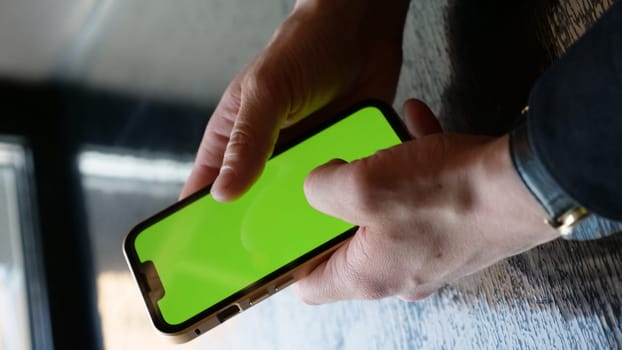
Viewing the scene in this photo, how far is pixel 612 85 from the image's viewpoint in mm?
→ 233

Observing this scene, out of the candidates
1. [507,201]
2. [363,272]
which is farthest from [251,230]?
[507,201]

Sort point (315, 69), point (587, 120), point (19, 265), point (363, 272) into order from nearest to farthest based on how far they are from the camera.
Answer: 1. point (587, 120)
2. point (363, 272)
3. point (315, 69)
4. point (19, 265)

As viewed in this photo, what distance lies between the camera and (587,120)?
9.5 inches


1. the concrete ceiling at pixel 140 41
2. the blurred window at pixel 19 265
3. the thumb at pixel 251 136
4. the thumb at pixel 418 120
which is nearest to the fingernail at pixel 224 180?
the thumb at pixel 251 136

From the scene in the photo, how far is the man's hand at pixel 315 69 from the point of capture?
452 mm

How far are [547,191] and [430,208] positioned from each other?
63 millimetres

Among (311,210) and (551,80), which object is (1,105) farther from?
(551,80)

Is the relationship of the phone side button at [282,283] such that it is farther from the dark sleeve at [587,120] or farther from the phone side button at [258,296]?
the dark sleeve at [587,120]

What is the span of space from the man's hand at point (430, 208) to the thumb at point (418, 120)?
10 centimetres

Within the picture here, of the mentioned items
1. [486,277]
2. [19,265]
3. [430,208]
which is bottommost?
[19,265]

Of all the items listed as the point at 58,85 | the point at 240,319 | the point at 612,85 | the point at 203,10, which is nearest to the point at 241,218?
the point at 240,319

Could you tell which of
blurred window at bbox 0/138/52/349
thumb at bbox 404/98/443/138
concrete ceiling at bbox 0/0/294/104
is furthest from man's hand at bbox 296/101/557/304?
blurred window at bbox 0/138/52/349

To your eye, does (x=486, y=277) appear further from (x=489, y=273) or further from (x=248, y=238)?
(x=248, y=238)

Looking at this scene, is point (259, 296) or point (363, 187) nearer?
point (363, 187)
